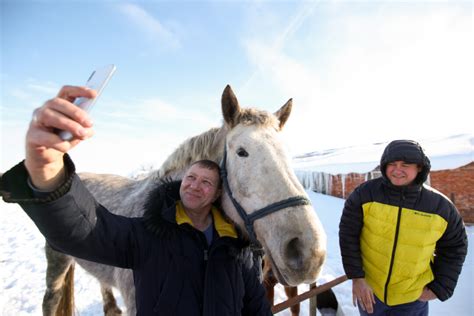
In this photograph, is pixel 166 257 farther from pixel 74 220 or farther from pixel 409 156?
pixel 409 156

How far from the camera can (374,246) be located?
2268mm

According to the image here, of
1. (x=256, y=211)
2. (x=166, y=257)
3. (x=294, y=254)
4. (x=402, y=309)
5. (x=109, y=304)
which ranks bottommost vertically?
(x=109, y=304)

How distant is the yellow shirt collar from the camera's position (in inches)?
57.9

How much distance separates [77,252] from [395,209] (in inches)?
91.4

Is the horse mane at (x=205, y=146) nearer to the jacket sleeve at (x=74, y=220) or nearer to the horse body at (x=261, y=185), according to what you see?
the horse body at (x=261, y=185)

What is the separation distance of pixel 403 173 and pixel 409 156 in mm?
154

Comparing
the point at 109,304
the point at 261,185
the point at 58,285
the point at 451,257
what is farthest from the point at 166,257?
the point at 109,304

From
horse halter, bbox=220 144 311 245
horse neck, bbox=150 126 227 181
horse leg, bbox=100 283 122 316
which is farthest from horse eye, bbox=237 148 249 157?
horse leg, bbox=100 283 122 316

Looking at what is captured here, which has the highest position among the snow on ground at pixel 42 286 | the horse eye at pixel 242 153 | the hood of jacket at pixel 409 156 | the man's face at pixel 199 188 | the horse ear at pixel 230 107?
the hood of jacket at pixel 409 156

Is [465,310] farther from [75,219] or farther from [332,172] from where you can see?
[332,172]

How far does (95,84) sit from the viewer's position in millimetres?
731

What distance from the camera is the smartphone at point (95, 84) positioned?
2.30ft

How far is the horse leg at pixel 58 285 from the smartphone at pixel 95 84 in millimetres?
3551

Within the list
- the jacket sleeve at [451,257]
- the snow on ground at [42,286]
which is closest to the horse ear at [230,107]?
the jacket sleeve at [451,257]
